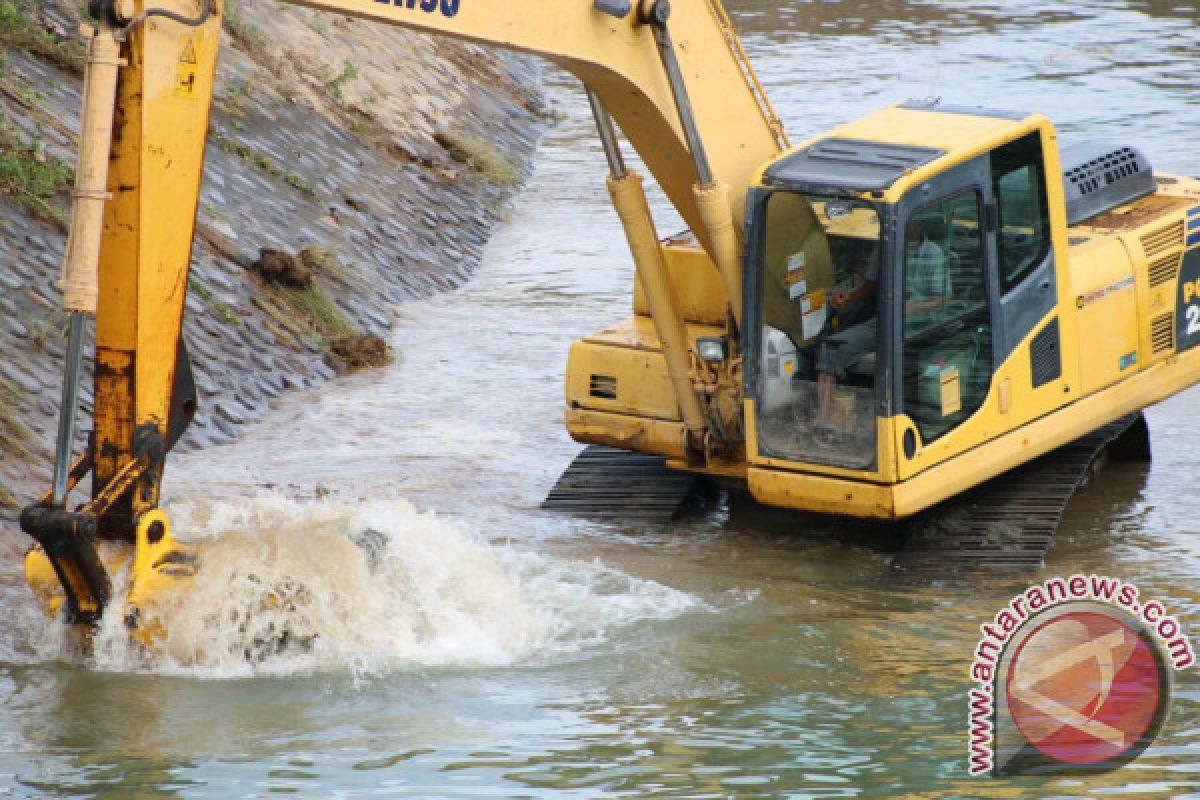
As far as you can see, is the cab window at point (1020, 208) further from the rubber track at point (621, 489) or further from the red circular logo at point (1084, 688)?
the rubber track at point (621, 489)

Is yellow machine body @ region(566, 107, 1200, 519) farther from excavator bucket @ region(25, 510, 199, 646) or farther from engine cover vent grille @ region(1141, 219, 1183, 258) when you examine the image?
excavator bucket @ region(25, 510, 199, 646)

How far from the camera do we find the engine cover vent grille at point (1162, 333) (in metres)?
10.6

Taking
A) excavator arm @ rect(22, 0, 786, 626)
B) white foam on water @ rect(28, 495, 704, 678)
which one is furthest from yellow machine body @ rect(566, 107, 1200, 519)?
excavator arm @ rect(22, 0, 786, 626)

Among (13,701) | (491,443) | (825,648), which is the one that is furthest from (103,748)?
(491,443)

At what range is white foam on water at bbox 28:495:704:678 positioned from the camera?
301 inches

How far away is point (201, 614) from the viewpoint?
7.57 m

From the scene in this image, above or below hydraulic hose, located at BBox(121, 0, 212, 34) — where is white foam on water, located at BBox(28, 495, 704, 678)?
below

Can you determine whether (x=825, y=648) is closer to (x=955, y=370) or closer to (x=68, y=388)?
(x=955, y=370)

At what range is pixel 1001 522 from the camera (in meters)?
9.82

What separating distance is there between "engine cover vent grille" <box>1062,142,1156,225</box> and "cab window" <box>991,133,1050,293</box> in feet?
3.82

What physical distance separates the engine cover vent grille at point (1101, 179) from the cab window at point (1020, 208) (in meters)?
1.16

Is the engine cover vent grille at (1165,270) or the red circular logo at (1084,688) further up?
the engine cover vent grille at (1165,270)

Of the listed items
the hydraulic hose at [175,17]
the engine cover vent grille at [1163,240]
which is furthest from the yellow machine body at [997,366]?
the hydraulic hose at [175,17]

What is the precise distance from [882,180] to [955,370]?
3.32ft
